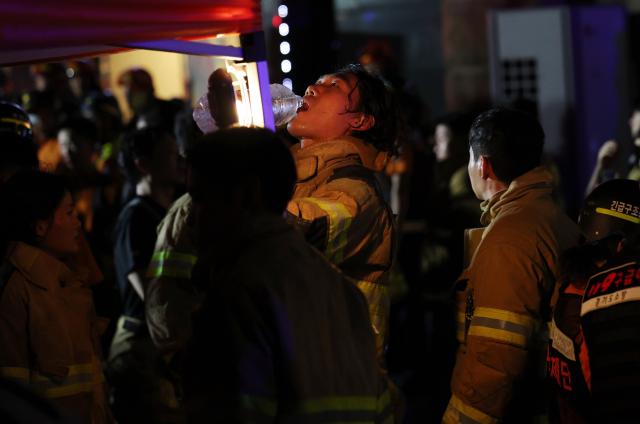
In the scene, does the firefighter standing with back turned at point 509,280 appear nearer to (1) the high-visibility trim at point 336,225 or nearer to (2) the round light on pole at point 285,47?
(1) the high-visibility trim at point 336,225

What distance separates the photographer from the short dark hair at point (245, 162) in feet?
9.11

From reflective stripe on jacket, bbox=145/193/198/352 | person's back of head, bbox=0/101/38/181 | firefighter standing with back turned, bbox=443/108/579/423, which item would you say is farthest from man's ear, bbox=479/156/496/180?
person's back of head, bbox=0/101/38/181

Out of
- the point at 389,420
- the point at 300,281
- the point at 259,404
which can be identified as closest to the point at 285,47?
the point at 389,420

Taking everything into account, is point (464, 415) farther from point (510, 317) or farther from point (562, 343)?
point (562, 343)

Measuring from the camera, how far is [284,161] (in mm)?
2855

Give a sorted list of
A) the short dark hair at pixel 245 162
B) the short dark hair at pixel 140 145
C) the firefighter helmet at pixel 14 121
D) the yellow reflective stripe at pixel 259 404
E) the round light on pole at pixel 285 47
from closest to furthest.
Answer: the yellow reflective stripe at pixel 259 404, the short dark hair at pixel 245 162, the firefighter helmet at pixel 14 121, the short dark hair at pixel 140 145, the round light on pole at pixel 285 47

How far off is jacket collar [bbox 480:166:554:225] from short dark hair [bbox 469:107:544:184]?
1.3 inches

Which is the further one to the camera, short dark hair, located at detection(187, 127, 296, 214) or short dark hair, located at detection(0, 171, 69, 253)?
short dark hair, located at detection(0, 171, 69, 253)

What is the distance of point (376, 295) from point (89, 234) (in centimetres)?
415

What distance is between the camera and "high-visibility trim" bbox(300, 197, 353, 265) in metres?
3.78

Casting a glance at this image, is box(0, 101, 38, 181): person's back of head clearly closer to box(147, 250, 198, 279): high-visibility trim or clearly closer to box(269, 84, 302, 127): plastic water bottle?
box(147, 250, 198, 279): high-visibility trim

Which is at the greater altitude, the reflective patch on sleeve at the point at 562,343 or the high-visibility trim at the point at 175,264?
the high-visibility trim at the point at 175,264

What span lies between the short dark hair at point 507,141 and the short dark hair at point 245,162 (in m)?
1.71

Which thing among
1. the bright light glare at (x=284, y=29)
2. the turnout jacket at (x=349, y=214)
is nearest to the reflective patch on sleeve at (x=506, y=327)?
the turnout jacket at (x=349, y=214)
